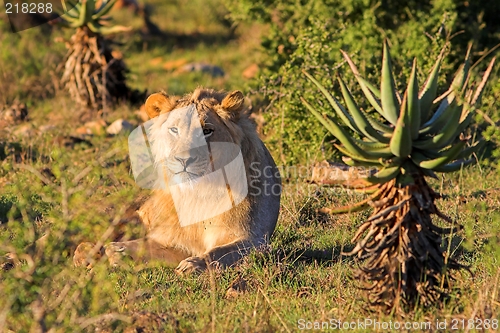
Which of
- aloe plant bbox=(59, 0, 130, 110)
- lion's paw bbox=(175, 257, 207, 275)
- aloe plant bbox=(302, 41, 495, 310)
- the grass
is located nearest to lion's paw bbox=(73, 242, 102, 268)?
the grass

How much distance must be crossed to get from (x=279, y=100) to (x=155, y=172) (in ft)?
9.98

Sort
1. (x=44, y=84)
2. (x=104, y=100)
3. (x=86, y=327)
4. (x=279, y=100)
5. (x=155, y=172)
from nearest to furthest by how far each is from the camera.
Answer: (x=86, y=327) < (x=155, y=172) < (x=279, y=100) < (x=104, y=100) < (x=44, y=84)

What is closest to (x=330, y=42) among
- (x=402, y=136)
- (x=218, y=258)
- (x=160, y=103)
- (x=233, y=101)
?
(x=233, y=101)

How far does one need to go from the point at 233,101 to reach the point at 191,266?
1.31m

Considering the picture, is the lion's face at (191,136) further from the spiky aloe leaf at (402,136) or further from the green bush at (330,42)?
the green bush at (330,42)

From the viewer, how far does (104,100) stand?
11328 mm

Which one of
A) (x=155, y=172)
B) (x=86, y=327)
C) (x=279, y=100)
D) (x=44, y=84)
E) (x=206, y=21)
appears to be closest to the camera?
(x=86, y=327)

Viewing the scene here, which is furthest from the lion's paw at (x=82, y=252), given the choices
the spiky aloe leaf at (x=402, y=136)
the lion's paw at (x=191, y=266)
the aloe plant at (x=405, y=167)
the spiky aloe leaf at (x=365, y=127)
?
the spiky aloe leaf at (x=402, y=136)

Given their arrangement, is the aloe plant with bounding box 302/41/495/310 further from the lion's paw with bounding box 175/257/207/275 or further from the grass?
the lion's paw with bounding box 175/257/207/275

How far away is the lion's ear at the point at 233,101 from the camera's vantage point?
6.04m

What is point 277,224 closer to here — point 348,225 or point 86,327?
point 348,225

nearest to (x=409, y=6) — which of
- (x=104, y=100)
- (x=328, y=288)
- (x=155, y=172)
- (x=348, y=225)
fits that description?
(x=104, y=100)

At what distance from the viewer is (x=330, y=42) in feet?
30.9

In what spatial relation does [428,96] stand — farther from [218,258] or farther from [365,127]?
[218,258]
